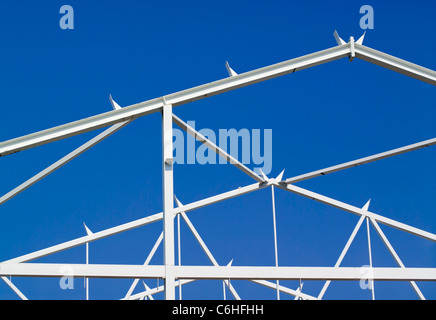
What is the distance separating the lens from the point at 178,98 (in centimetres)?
1471

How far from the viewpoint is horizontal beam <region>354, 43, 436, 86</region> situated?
49.6 feet

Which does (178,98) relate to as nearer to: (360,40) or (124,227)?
(360,40)

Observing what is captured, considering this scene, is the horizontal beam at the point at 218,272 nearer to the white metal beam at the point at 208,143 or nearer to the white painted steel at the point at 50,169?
the white painted steel at the point at 50,169

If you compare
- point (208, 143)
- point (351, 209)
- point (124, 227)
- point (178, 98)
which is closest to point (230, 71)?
point (178, 98)

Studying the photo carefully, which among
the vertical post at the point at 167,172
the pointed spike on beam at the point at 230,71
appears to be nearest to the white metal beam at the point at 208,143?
the vertical post at the point at 167,172

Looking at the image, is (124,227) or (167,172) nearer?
(167,172)

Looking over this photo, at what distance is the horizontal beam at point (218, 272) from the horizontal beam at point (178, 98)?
2.24 m

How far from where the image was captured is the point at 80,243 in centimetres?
2020

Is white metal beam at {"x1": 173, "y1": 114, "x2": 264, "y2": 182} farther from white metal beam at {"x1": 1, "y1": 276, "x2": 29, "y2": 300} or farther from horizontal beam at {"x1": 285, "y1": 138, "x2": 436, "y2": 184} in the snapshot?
white metal beam at {"x1": 1, "y1": 276, "x2": 29, "y2": 300}

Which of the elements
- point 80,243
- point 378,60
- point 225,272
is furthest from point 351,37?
point 80,243

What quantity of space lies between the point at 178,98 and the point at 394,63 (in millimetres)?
4018
